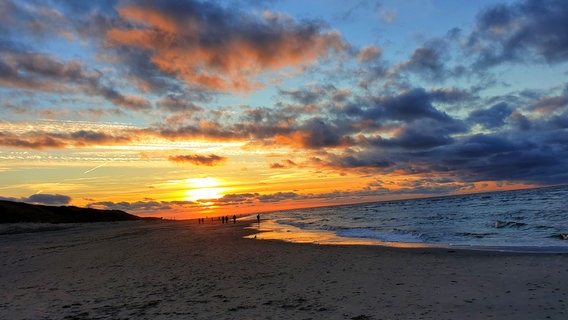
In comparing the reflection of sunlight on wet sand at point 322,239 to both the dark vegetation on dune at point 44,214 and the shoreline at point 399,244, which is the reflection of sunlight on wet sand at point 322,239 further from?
the dark vegetation on dune at point 44,214

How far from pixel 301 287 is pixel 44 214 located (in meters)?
101

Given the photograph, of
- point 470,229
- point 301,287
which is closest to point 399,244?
point 470,229

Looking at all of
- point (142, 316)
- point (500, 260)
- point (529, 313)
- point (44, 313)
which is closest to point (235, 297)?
point (142, 316)

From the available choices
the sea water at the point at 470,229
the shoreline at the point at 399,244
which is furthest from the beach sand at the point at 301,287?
the sea water at the point at 470,229

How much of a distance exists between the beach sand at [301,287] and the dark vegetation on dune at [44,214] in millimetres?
68729

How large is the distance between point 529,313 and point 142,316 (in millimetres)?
11072

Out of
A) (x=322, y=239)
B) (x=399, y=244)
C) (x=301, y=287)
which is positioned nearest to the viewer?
(x=301, y=287)

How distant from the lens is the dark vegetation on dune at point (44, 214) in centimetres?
7794

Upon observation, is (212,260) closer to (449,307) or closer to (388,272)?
(388,272)

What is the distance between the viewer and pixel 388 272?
1636cm

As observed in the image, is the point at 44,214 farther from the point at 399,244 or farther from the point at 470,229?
the point at 470,229

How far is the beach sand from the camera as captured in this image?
36.0ft

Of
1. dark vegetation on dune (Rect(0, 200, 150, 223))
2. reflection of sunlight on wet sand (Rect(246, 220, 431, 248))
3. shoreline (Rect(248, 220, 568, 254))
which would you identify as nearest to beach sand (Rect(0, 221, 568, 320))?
shoreline (Rect(248, 220, 568, 254))

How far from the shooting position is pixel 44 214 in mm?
93562
